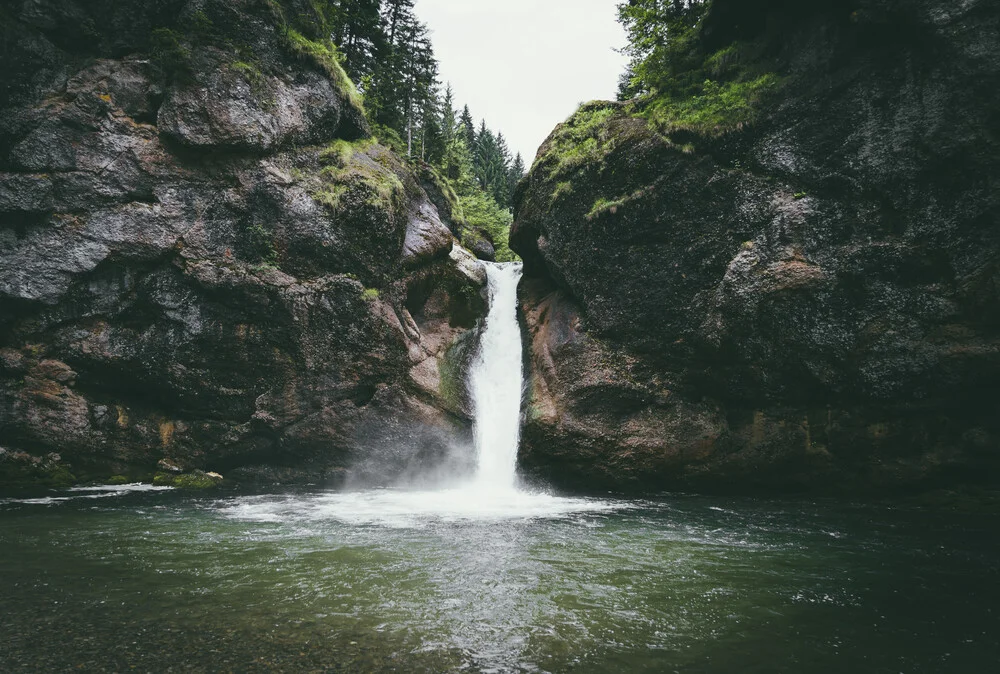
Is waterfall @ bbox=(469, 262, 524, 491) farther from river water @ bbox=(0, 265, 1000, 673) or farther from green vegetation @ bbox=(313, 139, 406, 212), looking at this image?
green vegetation @ bbox=(313, 139, 406, 212)

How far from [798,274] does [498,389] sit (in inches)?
402

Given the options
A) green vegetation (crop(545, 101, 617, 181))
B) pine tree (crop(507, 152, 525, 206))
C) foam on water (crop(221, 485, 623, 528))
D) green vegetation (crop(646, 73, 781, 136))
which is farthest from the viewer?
pine tree (crop(507, 152, 525, 206))

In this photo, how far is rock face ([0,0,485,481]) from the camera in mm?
15312

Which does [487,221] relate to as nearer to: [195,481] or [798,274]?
[798,274]

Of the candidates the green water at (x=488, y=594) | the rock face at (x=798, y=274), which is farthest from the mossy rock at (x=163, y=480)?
the rock face at (x=798, y=274)

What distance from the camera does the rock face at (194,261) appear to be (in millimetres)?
15312

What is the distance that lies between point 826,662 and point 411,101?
34.7 m

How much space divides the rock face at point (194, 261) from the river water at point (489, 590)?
4.34 meters

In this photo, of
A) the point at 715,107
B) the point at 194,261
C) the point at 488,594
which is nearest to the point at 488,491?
the point at 488,594

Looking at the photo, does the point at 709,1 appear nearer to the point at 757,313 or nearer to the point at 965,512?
the point at 757,313

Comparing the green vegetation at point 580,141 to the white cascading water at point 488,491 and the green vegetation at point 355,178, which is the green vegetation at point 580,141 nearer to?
the white cascading water at point 488,491

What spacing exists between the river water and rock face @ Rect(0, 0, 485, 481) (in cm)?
434

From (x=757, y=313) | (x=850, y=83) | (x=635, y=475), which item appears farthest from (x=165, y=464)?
(x=850, y=83)

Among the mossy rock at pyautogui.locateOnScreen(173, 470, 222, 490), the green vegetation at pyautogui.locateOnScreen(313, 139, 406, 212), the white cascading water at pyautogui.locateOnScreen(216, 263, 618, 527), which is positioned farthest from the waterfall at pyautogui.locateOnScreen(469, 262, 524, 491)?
the mossy rock at pyautogui.locateOnScreen(173, 470, 222, 490)
